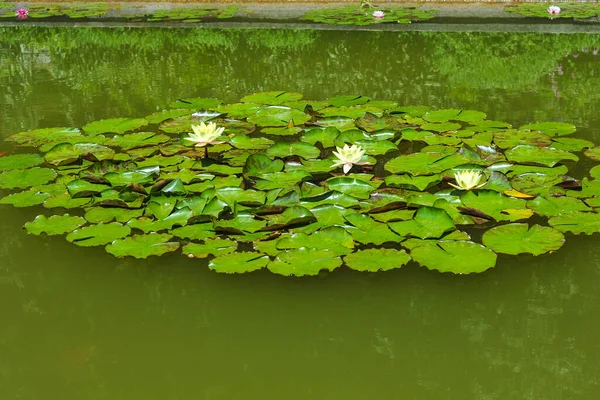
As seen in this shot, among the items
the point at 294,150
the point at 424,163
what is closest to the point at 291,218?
the point at 294,150

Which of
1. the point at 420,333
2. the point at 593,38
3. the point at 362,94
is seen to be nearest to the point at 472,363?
the point at 420,333

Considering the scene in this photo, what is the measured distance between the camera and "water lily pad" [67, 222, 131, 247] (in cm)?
272

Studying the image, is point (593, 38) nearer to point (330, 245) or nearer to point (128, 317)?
point (330, 245)

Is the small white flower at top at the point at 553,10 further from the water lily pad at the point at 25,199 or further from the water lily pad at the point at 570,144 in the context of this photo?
the water lily pad at the point at 25,199

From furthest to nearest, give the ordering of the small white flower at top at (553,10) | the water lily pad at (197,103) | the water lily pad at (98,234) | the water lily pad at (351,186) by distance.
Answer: the small white flower at top at (553,10) < the water lily pad at (197,103) < the water lily pad at (351,186) < the water lily pad at (98,234)

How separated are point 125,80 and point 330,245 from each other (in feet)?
10.9

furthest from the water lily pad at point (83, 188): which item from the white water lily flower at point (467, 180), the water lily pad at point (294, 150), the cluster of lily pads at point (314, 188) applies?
the white water lily flower at point (467, 180)

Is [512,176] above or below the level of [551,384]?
above

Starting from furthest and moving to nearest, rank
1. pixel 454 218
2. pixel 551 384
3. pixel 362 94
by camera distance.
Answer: pixel 362 94
pixel 454 218
pixel 551 384

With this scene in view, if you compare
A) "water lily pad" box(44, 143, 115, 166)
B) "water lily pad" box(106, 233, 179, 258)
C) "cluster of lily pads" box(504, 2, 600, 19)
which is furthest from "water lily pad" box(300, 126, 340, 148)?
"cluster of lily pads" box(504, 2, 600, 19)

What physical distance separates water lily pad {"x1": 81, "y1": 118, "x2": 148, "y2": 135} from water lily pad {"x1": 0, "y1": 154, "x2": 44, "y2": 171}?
452 millimetres

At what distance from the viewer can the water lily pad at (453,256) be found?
2.42m

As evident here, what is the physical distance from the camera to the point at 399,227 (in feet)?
8.82

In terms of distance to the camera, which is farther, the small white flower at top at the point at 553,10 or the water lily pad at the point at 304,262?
the small white flower at top at the point at 553,10
